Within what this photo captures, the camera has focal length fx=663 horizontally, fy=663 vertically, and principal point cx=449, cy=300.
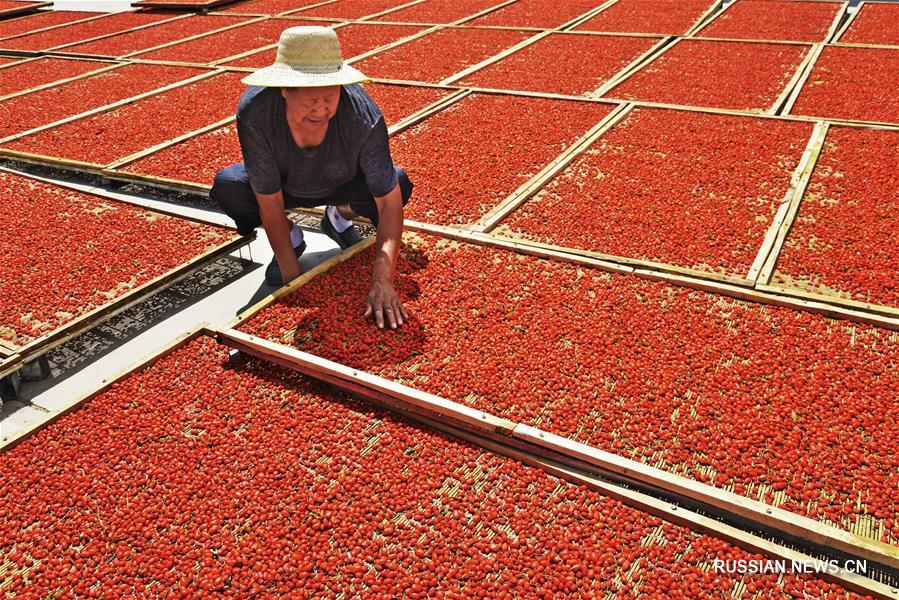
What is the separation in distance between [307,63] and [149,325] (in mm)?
1664

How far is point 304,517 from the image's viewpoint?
2246mm

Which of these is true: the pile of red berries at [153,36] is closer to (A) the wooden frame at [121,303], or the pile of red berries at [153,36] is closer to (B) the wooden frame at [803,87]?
(A) the wooden frame at [121,303]

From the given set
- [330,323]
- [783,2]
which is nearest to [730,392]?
[330,323]

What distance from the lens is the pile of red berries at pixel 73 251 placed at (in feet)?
10.9

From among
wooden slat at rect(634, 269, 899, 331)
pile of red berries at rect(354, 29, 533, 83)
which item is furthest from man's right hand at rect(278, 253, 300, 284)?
pile of red berries at rect(354, 29, 533, 83)

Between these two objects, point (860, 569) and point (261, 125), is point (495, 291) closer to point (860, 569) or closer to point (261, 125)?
point (261, 125)

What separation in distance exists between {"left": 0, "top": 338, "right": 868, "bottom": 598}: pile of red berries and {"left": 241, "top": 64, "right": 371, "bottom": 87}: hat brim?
1276mm

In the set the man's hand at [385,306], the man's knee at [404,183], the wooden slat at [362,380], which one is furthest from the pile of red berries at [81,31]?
the man's hand at [385,306]

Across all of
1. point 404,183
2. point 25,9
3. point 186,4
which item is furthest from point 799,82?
point 25,9

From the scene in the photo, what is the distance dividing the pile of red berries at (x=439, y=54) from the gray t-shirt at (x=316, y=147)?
3979 mm

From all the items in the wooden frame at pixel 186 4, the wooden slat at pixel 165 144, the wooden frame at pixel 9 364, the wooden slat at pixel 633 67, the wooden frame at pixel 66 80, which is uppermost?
the wooden frame at pixel 186 4

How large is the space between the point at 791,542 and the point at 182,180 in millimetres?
4272

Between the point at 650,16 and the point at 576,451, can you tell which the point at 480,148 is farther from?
the point at 650,16

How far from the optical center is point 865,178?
4.34 m
